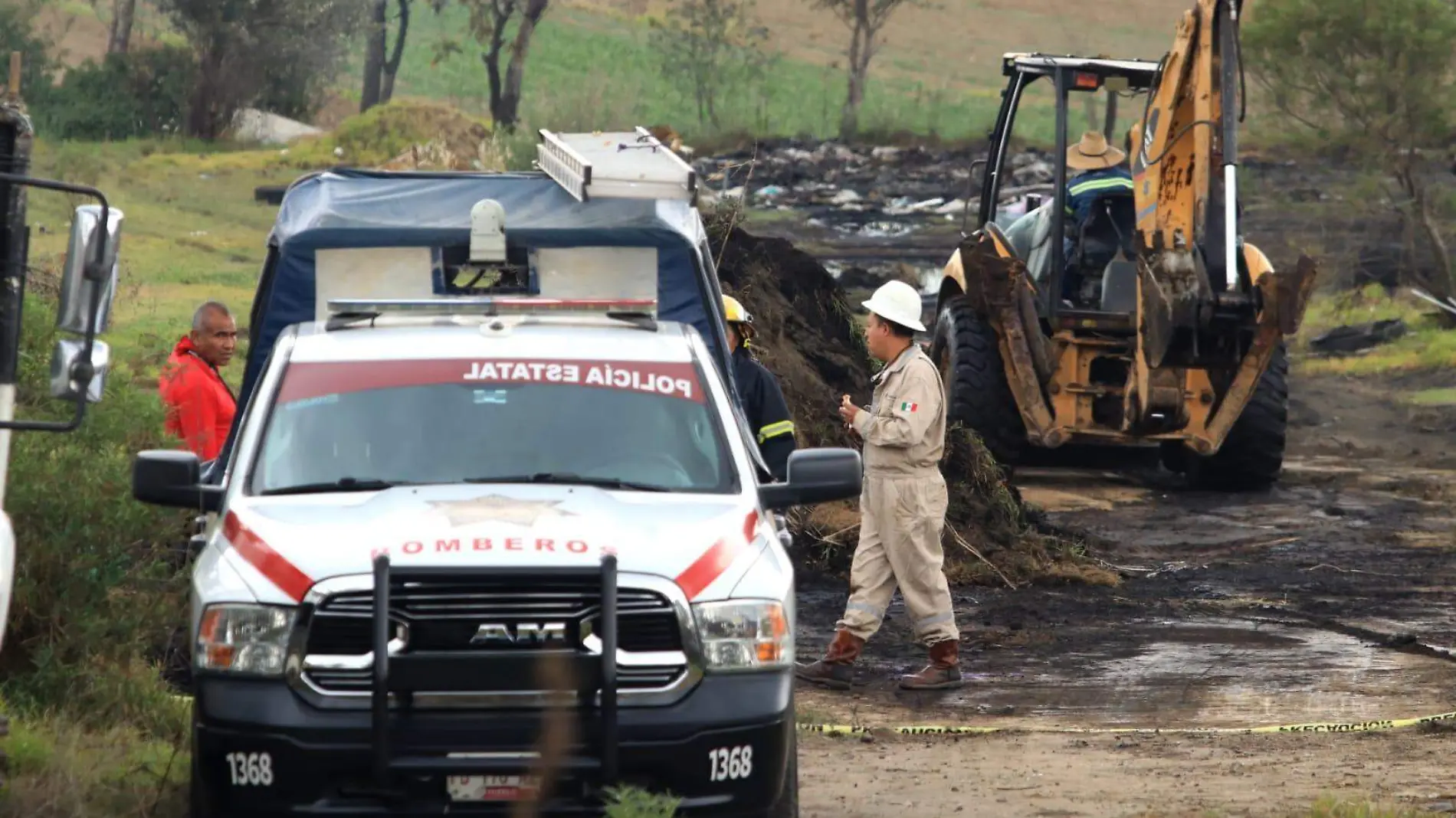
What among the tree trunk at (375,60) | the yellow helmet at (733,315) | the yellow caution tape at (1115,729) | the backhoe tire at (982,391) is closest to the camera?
the yellow caution tape at (1115,729)

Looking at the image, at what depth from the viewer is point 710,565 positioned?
6.52 meters

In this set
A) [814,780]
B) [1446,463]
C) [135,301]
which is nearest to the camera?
[814,780]

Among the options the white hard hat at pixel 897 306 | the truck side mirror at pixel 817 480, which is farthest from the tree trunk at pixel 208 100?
the truck side mirror at pixel 817 480

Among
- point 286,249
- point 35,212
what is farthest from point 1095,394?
point 35,212

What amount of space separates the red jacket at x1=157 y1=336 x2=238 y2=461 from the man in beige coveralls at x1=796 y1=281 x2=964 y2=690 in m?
2.88

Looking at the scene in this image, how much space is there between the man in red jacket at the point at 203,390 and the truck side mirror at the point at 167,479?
3076 millimetres

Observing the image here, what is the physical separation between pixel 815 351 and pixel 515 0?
37.4 meters

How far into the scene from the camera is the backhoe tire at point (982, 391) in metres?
17.4

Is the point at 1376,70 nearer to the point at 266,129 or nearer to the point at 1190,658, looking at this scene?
the point at 266,129

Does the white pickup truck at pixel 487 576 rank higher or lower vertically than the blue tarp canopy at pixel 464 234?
lower

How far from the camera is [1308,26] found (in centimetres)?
3788

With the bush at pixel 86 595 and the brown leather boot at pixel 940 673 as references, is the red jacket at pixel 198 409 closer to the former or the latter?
the bush at pixel 86 595

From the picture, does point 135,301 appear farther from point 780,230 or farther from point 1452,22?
point 1452,22

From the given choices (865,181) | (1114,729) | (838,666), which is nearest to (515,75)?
(865,181)
